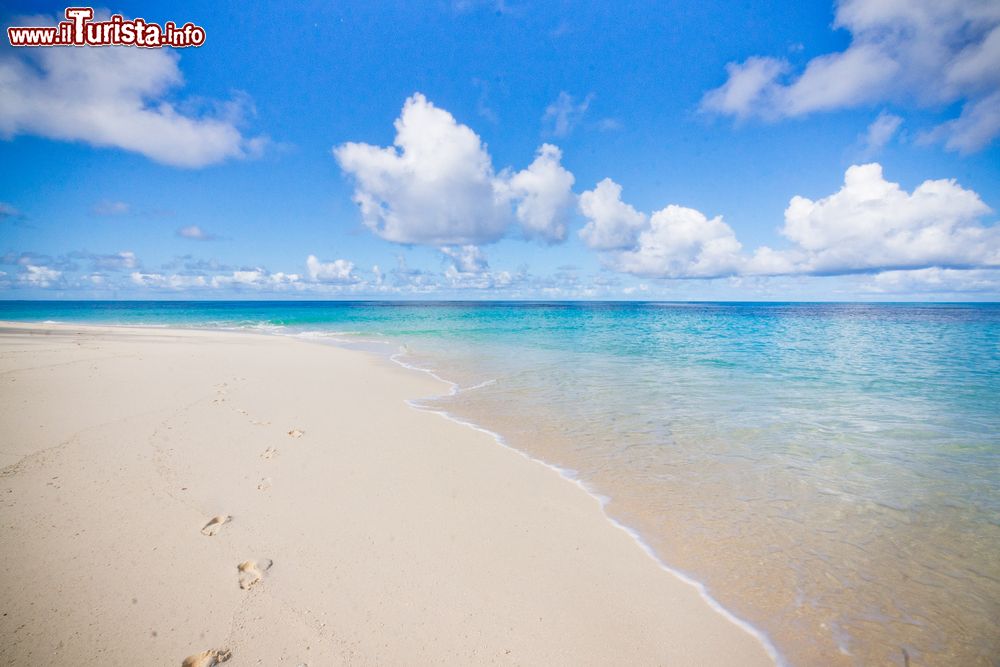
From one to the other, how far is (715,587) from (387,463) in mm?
5242

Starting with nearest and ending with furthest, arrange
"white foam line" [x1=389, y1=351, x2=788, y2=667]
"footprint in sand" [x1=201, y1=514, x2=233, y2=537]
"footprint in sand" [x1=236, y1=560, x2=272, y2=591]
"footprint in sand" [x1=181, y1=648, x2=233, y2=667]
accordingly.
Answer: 1. "footprint in sand" [x1=181, y1=648, x2=233, y2=667]
2. "white foam line" [x1=389, y1=351, x2=788, y2=667]
3. "footprint in sand" [x1=236, y1=560, x2=272, y2=591]
4. "footprint in sand" [x1=201, y1=514, x2=233, y2=537]

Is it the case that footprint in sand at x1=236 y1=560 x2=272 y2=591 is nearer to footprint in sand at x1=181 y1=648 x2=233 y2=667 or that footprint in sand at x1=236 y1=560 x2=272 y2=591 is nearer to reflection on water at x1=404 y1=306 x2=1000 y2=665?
footprint in sand at x1=181 y1=648 x2=233 y2=667

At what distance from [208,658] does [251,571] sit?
1.05 meters

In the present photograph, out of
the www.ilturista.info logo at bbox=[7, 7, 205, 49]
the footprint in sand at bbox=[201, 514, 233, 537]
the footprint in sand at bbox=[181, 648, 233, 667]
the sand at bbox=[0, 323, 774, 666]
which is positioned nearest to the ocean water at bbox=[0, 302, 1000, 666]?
the sand at bbox=[0, 323, 774, 666]

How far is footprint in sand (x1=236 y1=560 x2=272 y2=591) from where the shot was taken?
13.1 feet

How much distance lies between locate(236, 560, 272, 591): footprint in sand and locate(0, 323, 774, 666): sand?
0.06 feet

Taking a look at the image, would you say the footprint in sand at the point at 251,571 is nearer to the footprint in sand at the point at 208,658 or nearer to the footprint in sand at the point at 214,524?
the footprint in sand at the point at 208,658

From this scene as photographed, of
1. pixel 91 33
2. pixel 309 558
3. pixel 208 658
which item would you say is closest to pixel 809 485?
pixel 309 558

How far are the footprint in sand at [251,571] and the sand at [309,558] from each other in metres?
0.02

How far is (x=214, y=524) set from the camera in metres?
4.94

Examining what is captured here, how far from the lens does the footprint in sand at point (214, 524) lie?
4.76m

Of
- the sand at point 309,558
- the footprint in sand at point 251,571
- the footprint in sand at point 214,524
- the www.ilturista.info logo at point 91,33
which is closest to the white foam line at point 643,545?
the sand at point 309,558

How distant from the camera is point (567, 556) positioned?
488cm

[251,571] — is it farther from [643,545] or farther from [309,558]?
[643,545]
